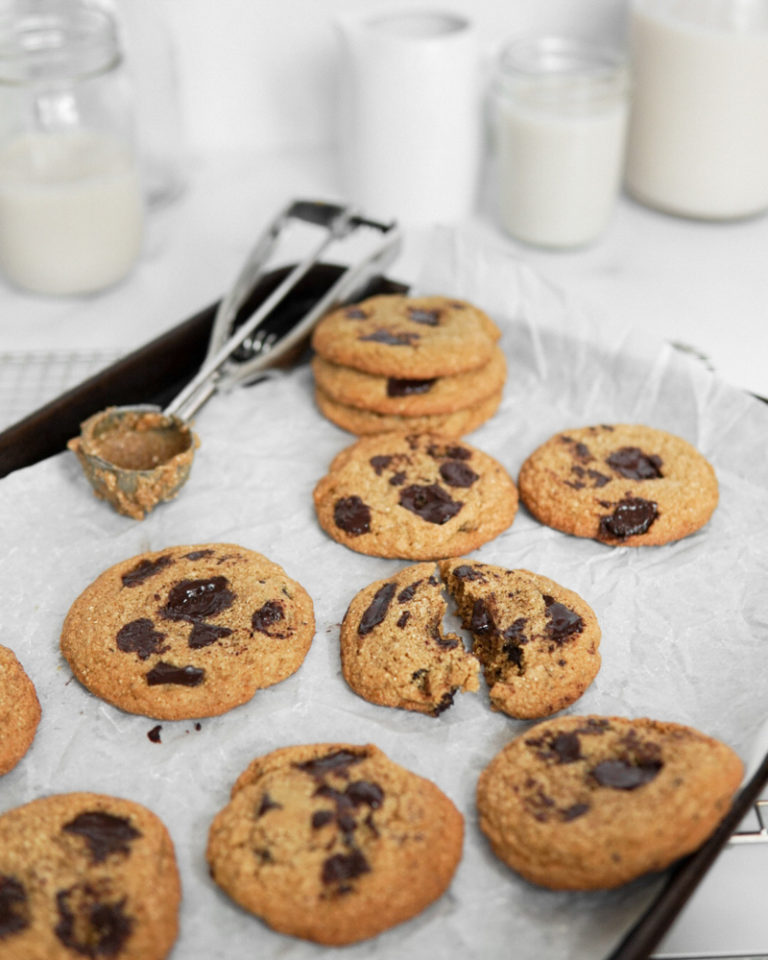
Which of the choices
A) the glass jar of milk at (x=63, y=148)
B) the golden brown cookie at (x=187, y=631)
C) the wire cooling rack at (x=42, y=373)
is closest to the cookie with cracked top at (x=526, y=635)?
the golden brown cookie at (x=187, y=631)

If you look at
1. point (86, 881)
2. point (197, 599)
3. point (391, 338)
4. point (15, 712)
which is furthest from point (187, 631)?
point (391, 338)

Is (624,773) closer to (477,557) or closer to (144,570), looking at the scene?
(477,557)

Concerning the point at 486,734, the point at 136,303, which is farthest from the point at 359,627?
the point at 136,303

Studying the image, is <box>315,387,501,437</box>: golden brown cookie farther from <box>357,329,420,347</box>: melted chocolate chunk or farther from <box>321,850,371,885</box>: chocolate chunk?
<box>321,850,371,885</box>: chocolate chunk

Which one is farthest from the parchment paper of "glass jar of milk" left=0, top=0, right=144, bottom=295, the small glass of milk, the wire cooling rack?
"glass jar of milk" left=0, top=0, right=144, bottom=295

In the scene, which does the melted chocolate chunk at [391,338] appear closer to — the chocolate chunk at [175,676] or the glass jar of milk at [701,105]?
the chocolate chunk at [175,676]

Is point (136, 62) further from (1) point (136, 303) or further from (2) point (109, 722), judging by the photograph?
(2) point (109, 722)
